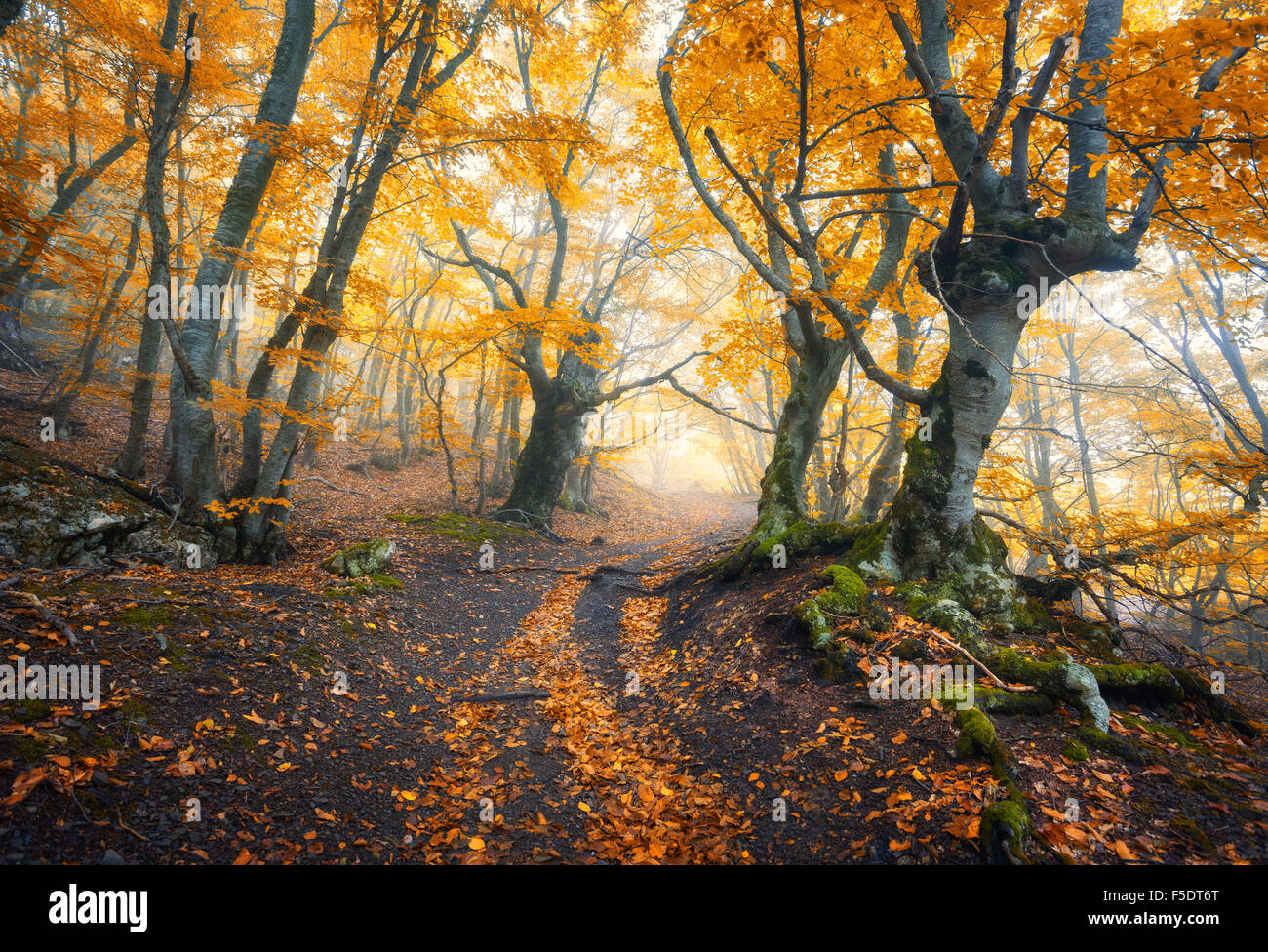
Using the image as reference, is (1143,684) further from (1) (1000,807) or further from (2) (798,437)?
(2) (798,437)

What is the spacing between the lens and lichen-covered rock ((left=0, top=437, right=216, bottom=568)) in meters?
5.29

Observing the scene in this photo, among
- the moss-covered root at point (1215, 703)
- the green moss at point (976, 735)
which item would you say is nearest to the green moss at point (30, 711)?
the green moss at point (976, 735)

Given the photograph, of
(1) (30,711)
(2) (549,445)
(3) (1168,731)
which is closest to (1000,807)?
(3) (1168,731)

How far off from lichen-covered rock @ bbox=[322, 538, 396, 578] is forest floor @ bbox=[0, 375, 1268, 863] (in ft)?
2.24

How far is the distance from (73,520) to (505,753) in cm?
580

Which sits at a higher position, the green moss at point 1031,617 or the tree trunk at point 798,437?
the tree trunk at point 798,437

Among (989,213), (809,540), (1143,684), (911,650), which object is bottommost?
(1143,684)

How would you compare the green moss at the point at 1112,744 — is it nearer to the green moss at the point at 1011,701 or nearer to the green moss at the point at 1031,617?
the green moss at the point at 1011,701

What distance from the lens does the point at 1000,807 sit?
2.71 metres

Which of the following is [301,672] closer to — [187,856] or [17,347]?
[187,856]

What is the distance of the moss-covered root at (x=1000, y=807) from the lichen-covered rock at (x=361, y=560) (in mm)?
7257

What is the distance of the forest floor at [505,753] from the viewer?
271 cm

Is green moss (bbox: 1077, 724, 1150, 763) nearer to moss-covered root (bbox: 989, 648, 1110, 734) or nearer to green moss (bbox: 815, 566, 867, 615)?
moss-covered root (bbox: 989, 648, 1110, 734)
